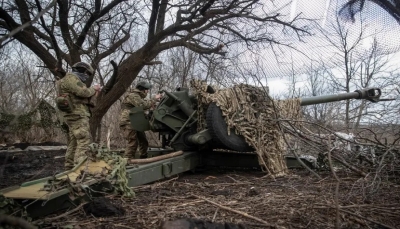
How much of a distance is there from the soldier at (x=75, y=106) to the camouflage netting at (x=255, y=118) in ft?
6.25

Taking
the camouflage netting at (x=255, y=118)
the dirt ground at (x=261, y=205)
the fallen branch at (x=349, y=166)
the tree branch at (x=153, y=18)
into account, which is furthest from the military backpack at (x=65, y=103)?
the tree branch at (x=153, y=18)

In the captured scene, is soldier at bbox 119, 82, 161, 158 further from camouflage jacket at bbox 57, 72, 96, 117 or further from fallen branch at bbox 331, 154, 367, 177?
fallen branch at bbox 331, 154, 367, 177

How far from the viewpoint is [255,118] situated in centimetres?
564

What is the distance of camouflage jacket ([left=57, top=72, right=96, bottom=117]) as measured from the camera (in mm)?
6094

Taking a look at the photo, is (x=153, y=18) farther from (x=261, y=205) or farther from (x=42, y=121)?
(x=261, y=205)

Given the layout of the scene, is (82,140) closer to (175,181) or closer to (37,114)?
(175,181)

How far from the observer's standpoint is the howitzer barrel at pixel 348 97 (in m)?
6.61

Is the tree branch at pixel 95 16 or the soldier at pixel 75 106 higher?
the tree branch at pixel 95 16

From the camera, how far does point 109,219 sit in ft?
10.6

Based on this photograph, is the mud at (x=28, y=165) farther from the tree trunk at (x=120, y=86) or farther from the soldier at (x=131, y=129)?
the soldier at (x=131, y=129)

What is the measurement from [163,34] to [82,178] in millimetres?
8762

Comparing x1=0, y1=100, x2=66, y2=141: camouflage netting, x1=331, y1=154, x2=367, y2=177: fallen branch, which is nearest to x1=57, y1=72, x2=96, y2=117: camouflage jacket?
x1=331, y1=154, x2=367, y2=177: fallen branch

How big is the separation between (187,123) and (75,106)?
1.89 meters

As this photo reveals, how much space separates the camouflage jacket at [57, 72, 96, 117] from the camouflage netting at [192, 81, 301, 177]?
5.95ft
